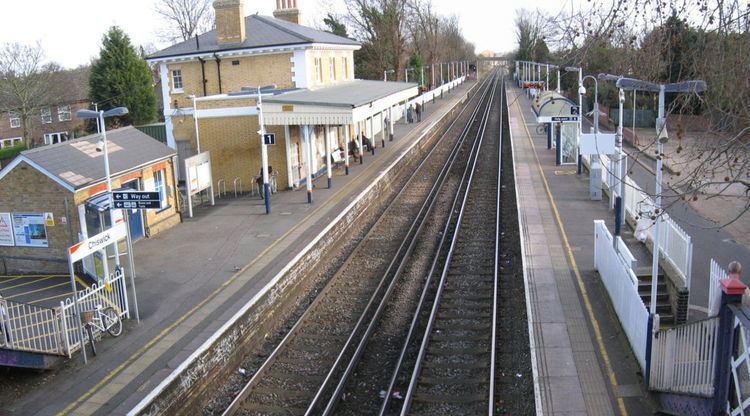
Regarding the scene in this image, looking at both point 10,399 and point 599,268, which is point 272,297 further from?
point 599,268

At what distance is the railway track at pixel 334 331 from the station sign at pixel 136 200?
135 inches

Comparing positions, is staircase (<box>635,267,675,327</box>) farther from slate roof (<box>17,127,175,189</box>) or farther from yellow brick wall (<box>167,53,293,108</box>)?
yellow brick wall (<box>167,53,293,108</box>)

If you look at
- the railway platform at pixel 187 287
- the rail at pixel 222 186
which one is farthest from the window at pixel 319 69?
the rail at pixel 222 186

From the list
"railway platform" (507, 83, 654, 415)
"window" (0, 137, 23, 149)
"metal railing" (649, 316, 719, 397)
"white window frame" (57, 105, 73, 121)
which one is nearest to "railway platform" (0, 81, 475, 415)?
"railway platform" (507, 83, 654, 415)

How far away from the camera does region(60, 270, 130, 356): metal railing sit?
11.1 metres

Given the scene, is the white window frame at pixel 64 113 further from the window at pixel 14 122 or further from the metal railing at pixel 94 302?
the metal railing at pixel 94 302

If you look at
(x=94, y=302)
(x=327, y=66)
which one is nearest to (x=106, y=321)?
→ (x=94, y=302)

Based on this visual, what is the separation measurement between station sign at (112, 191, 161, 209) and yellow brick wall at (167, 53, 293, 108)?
15.6 metres

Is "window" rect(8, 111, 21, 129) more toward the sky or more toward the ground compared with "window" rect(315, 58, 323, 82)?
more toward the ground

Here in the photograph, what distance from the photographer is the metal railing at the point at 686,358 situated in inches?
272

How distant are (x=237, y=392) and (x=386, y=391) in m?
2.27

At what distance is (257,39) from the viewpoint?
2777 centimetres

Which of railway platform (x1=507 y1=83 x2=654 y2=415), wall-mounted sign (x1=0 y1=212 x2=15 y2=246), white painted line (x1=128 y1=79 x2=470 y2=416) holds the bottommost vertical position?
railway platform (x1=507 y1=83 x2=654 y2=415)

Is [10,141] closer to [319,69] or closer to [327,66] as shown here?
[327,66]
